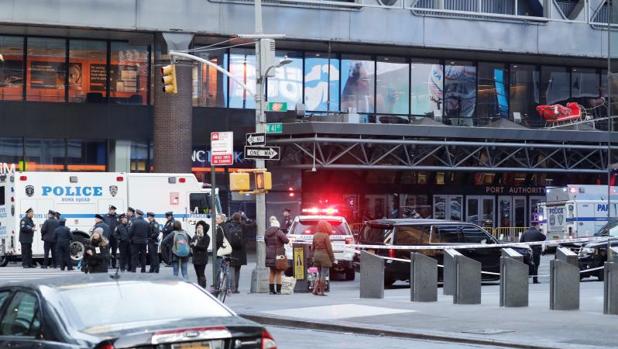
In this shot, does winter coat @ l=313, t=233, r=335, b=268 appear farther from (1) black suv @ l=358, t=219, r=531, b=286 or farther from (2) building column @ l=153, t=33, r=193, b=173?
(2) building column @ l=153, t=33, r=193, b=173

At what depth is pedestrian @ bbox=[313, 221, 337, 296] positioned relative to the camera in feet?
78.6

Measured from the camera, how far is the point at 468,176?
54938mm

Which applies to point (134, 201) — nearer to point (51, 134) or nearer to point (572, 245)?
point (51, 134)

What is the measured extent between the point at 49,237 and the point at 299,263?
11.5 meters

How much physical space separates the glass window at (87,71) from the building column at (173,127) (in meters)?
3.32

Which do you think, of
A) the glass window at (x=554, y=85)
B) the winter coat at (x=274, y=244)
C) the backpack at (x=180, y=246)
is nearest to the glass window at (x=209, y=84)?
the glass window at (x=554, y=85)

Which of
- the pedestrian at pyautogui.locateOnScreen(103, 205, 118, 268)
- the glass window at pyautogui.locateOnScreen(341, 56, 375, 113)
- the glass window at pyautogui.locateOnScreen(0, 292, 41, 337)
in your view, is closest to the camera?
the glass window at pyautogui.locateOnScreen(0, 292, 41, 337)

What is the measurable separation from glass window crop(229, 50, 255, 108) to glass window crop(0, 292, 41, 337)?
40.4m

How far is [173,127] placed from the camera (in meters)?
45.4

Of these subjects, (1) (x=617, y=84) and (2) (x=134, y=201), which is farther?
A: (2) (x=134, y=201)

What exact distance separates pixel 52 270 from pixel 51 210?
88.2 inches

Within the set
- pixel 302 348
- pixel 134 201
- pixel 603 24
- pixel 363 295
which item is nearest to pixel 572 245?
pixel 363 295

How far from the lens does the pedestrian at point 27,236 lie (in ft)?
112

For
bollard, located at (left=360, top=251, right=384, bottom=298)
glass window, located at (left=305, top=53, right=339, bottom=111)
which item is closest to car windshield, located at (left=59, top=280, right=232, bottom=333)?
bollard, located at (left=360, top=251, right=384, bottom=298)
